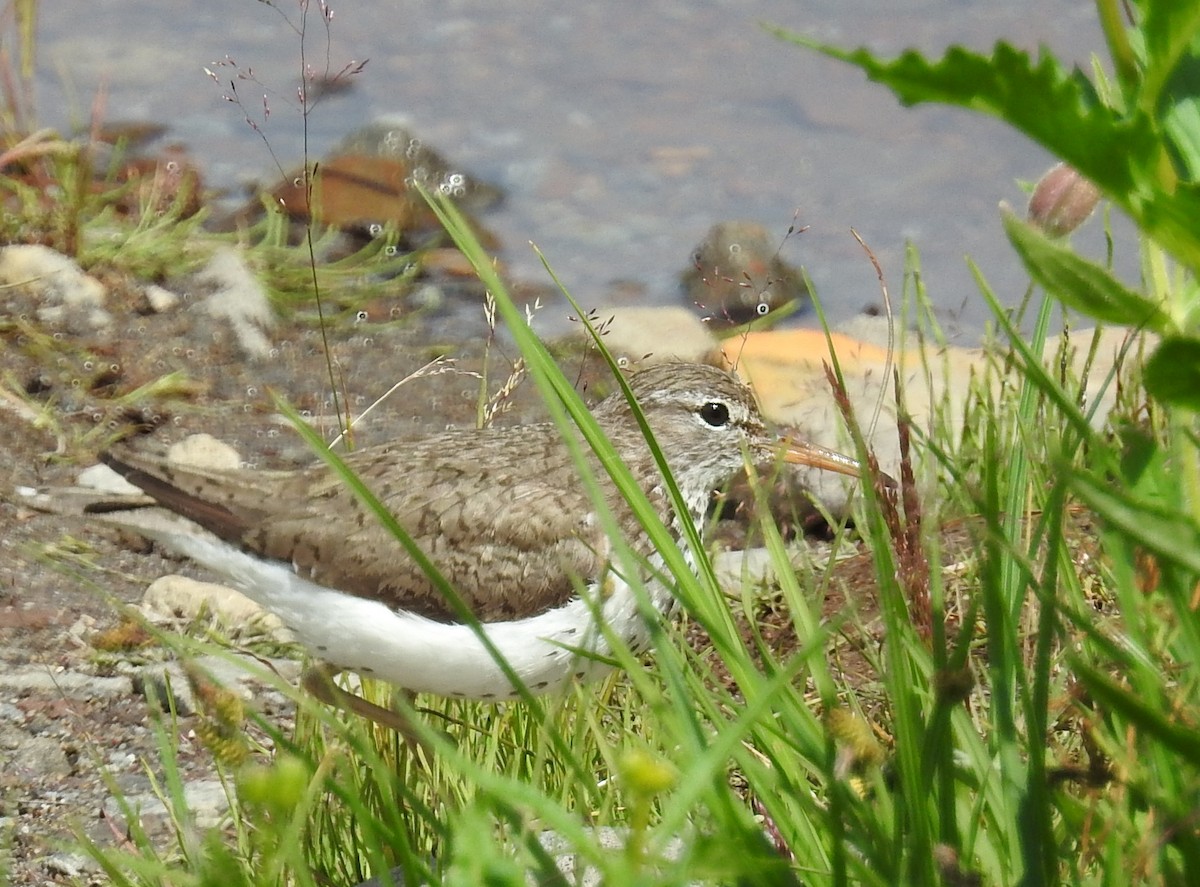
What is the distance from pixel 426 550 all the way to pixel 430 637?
29 cm

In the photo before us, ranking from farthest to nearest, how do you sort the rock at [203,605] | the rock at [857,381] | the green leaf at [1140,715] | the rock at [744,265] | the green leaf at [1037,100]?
the rock at [744,265], the rock at [857,381], the rock at [203,605], the green leaf at [1037,100], the green leaf at [1140,715]

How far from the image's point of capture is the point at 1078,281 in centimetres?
167

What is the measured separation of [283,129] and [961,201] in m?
4.58

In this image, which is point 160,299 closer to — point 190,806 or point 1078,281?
point 190,806

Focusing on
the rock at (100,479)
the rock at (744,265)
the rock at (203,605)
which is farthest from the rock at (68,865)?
the rock at (744,265)

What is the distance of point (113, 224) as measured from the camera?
7543 millimetres

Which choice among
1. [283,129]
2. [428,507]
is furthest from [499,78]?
[428,507]

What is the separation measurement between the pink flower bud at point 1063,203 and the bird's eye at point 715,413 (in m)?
2.65

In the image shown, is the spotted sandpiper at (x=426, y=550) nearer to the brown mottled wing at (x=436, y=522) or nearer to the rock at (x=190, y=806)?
the brown mottled wing at (x=436, y=522)

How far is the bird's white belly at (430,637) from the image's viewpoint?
3.67 metres

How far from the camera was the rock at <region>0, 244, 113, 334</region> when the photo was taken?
6.73 m

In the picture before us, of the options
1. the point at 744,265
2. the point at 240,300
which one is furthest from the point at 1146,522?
the point at 744,265

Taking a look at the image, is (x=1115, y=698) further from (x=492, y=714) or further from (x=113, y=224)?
(x=113, y=224)

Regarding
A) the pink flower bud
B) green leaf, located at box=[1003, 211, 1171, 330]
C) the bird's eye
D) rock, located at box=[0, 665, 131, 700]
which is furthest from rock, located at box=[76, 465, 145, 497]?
green leaf, located at box=[1003, 211, 1171, 330]
